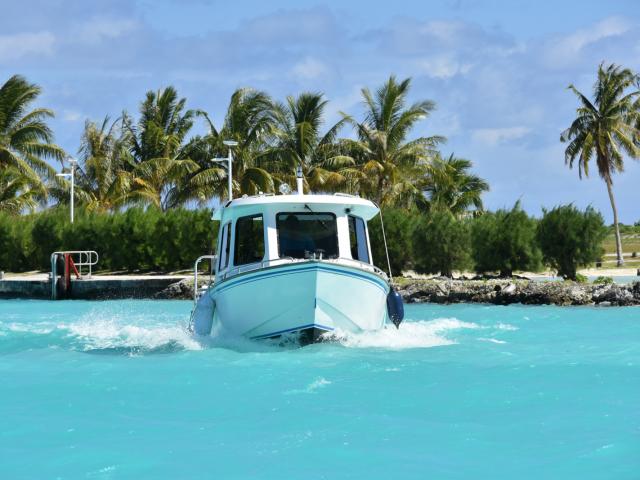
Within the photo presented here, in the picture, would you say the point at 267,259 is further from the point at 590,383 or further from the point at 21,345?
the point at 21,345

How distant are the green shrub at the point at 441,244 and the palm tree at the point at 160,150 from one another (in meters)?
16.3

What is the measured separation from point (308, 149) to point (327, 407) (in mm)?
36528

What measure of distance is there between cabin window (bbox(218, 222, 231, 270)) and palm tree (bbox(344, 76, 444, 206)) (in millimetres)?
28245

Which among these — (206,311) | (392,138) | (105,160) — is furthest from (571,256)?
(105,160)

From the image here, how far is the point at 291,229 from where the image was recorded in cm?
1591

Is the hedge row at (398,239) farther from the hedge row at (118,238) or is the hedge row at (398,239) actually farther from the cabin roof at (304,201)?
the cabin roof at (304,201)

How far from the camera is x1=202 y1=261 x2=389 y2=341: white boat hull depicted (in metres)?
14.7

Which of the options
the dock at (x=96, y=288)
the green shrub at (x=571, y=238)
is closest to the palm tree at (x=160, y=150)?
the dock at (x=96, y=288)

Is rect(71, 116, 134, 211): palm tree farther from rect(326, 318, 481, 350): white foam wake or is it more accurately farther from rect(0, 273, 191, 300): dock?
rect(326, 318, 481, 350): white foam wake

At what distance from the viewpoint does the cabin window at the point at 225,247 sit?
54.4 ft

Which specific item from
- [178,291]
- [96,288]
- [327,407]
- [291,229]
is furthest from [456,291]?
[327,407]

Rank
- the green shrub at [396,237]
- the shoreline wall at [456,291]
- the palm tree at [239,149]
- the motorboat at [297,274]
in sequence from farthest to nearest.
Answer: the palm tree at [239,149] < the green shrub at [396,237] < the shoreline wall at [456,291] < the motorboat at [297,274]

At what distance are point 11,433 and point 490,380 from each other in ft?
21.5

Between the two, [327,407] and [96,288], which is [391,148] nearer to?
[96,288]
